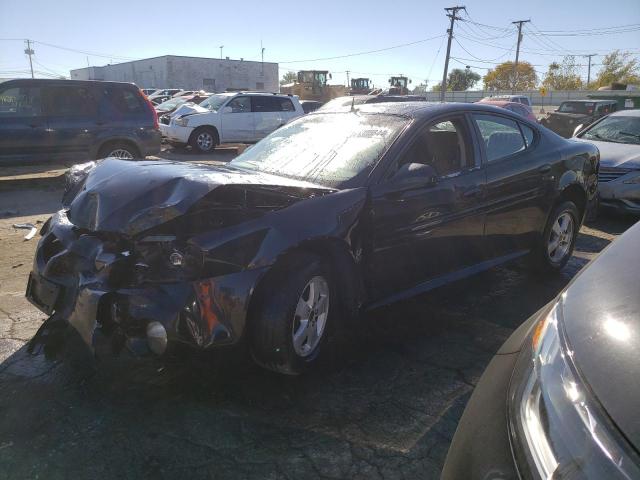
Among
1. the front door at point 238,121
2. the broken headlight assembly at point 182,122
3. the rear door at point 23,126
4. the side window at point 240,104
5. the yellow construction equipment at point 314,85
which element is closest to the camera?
the rear door at point 23,126

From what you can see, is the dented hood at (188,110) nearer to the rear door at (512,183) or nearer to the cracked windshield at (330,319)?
the cracked windshield at (330,319)

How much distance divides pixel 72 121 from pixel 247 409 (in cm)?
806

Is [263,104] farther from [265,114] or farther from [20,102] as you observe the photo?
[20,102]

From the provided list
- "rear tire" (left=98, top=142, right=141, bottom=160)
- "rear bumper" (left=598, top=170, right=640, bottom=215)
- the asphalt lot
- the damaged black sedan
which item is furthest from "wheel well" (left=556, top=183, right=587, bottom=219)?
"rear tire" (left=98, top=142, right=141, bottom=160)

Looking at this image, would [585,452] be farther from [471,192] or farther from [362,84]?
[362,84]

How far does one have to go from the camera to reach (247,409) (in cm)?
273

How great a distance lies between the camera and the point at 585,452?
1133 millimetres

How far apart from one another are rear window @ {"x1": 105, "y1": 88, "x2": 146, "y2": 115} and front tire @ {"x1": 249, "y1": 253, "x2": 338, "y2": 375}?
25.9 ft

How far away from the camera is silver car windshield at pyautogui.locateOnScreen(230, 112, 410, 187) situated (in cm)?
344

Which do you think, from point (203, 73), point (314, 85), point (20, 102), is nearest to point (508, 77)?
point (203, 73)

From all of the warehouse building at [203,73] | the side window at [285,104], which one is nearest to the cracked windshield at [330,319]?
the side window at [285,104]

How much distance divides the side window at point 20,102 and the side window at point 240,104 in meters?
6.65

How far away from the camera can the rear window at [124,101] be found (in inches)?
372

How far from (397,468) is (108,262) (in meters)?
1.74
